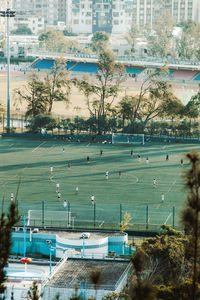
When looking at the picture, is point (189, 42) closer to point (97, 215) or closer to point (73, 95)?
point (73, 95)

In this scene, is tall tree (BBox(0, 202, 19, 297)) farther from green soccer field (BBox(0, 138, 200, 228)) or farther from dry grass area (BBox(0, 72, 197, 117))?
dry grass area (BBox(0, 72, 197, 117))

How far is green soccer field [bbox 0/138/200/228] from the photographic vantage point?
2071 inches

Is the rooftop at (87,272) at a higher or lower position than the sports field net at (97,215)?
higher

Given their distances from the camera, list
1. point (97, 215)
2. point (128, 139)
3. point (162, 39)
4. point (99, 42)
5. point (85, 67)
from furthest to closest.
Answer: point (99, 42)
point (162, 39)
point (85, 67)
point (128, 139)
point (97, 215)

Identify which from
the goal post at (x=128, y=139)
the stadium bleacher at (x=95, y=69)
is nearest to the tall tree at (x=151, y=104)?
the goal post at (x=128, y=139)

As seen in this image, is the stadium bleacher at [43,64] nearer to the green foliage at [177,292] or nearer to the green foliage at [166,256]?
the green foliage at [166,256]

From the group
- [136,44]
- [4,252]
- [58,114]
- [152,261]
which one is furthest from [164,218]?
[136,44]

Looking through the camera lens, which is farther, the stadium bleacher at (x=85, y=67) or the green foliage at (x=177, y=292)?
the stadium bleacher at (x=85, y=67)

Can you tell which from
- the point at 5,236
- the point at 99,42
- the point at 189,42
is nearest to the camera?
the point at 5,236

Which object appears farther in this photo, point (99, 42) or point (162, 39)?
point (99, 42)

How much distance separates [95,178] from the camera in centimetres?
6431

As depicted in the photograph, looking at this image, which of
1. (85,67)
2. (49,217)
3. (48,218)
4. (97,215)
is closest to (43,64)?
(85,67)

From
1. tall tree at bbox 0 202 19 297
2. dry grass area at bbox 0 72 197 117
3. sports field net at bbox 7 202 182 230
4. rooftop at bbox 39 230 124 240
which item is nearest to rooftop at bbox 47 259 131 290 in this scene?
rooftop at bbox 39 230 124 240

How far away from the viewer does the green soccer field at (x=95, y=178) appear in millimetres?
52594
